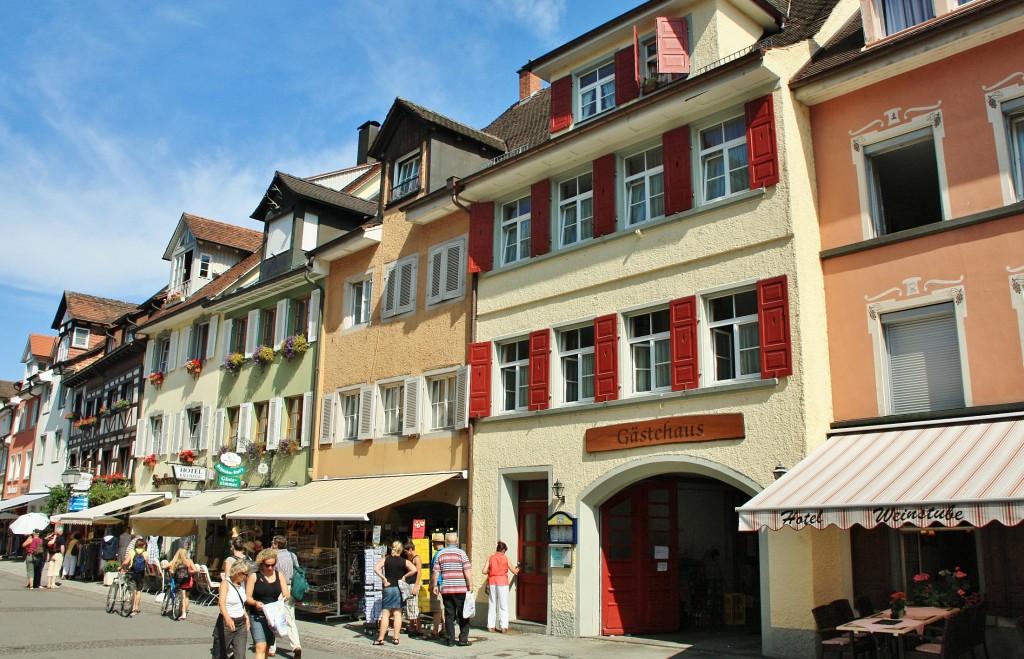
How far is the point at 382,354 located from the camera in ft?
67.7

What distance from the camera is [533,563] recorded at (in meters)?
16.5

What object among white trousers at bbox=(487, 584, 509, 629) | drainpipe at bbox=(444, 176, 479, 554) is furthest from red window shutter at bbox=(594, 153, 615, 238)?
white trousers at bbox=(487, 584, 509, 629)

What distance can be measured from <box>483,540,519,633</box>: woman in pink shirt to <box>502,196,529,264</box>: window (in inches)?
222

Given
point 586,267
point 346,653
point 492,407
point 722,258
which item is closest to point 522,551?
point 492,407

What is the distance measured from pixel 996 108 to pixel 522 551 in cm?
1048

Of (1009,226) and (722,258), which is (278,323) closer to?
(722,258)

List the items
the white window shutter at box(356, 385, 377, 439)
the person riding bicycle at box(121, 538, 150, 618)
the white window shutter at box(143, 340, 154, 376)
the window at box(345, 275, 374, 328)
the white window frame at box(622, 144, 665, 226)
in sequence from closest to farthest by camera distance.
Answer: the white window frame at box(622, 144, 665, 226), the person riding bicycle at box(121, 538, 150, 618), the white window shutter at box(356, 385, 377, 439), the window at box(345, 275, 374, 328), the white window shutter at box(143, 340, 154, 376)

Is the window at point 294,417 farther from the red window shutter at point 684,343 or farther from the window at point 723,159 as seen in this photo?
the window at point 723,159


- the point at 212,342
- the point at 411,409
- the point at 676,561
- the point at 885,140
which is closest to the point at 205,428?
the point at 212,342

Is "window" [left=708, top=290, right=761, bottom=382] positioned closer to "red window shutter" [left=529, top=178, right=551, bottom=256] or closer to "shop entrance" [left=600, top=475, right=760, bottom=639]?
"shop entrance" [left=600, top=475, right=760, bottom=639]

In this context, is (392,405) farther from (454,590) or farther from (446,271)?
(454,590)

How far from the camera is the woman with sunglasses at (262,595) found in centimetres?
972

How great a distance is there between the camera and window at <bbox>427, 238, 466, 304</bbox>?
1891 cm

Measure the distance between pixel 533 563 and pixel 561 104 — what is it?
342 inches
